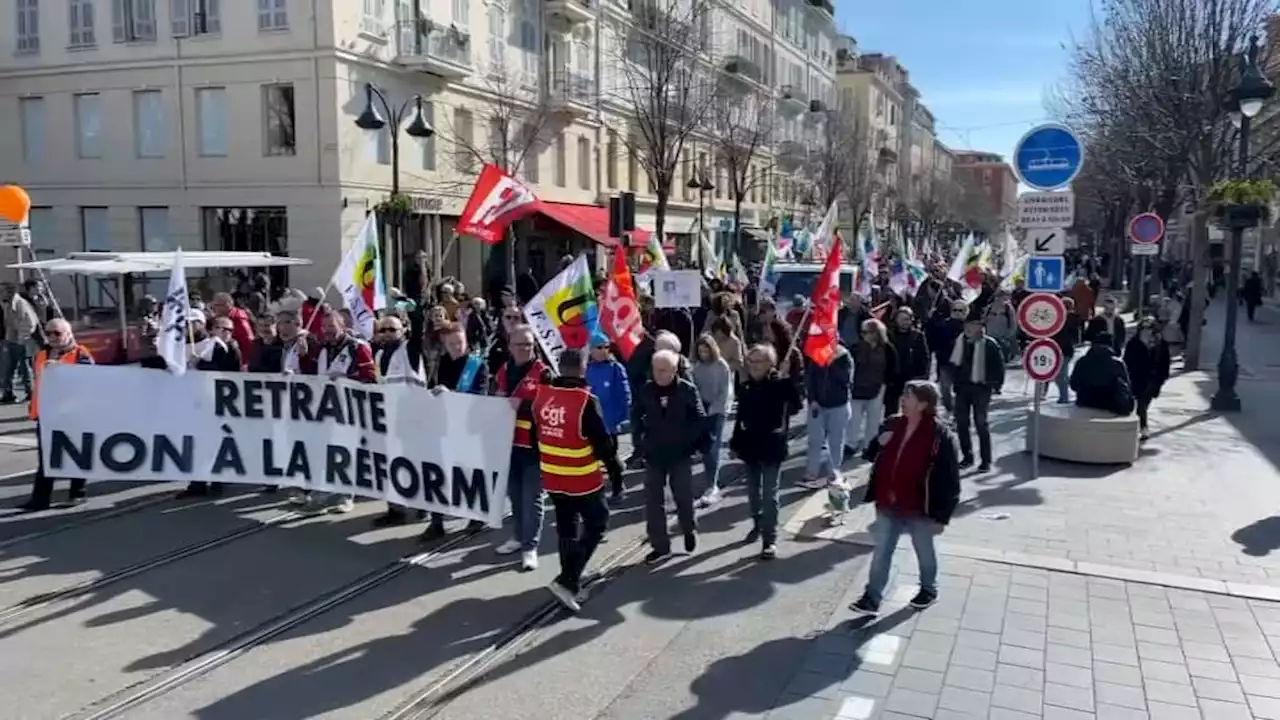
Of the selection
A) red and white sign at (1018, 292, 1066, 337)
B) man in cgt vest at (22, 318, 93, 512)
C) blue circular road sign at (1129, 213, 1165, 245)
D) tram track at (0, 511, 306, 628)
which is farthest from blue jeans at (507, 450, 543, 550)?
blue circular road sign at (1129, 213, 1165, 245)

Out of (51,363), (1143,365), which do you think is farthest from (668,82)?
(51,363)

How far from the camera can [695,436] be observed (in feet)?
25.3

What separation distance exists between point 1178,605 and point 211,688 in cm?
602

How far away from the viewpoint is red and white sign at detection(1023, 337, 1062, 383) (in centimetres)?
1027

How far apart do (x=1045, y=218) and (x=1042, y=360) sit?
1.39m

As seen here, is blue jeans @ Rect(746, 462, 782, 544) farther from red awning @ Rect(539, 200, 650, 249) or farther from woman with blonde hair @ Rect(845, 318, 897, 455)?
red awning @ Rect(539, 200, 650, 249)

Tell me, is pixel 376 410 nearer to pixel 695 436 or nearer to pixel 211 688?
pixel 695 436

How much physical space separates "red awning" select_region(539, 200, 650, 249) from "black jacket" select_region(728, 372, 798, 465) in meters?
21.2

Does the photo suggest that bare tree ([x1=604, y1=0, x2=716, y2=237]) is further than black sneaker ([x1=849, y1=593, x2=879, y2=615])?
Yes

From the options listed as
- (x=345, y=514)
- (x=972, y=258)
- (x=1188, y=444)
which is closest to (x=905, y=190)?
(x=972, y=258)

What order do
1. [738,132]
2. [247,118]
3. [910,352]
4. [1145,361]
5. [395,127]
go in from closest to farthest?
1. [910,352]
2. [1145,361]
3. [395,127]
4. [247,118]
5. [738,132]

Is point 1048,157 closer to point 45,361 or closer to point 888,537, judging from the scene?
point 888,537

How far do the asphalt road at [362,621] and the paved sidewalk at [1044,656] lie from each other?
0.40 m

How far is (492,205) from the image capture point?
36.2ft
